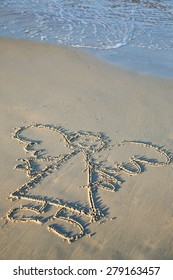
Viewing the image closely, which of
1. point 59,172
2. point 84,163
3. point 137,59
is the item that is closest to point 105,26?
point 137,59

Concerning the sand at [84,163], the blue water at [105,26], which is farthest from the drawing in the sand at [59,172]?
the blue water at [105,26]

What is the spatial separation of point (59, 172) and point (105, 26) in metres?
5.30

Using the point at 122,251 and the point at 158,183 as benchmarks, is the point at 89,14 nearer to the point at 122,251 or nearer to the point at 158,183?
the point at 158,183

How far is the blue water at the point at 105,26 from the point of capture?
639 centimetres

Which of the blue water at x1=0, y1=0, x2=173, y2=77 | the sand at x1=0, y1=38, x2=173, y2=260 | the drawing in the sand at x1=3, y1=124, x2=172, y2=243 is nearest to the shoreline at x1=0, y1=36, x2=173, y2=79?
the blue water at x1=0, y1=0, x2=173, y2=77

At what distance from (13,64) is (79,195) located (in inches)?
128

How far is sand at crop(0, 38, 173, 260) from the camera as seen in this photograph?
9.26 feet

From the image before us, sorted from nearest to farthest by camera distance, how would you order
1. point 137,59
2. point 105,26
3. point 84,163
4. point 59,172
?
point 59,172, point 84,163, point 137,59, point 105,26

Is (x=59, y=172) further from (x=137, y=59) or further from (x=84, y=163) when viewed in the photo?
(x=137, y=59)

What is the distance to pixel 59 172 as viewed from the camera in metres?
3.47

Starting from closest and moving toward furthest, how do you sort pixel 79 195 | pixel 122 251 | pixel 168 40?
1. pixel 122 251
2. pixel 79 195
3. pixel 168 40

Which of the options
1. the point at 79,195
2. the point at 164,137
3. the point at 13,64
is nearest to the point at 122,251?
the point at 79,195

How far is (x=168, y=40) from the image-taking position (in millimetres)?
7152

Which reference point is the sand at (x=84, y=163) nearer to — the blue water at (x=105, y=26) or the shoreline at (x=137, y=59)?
the shoreline at (x=137, y=59)
